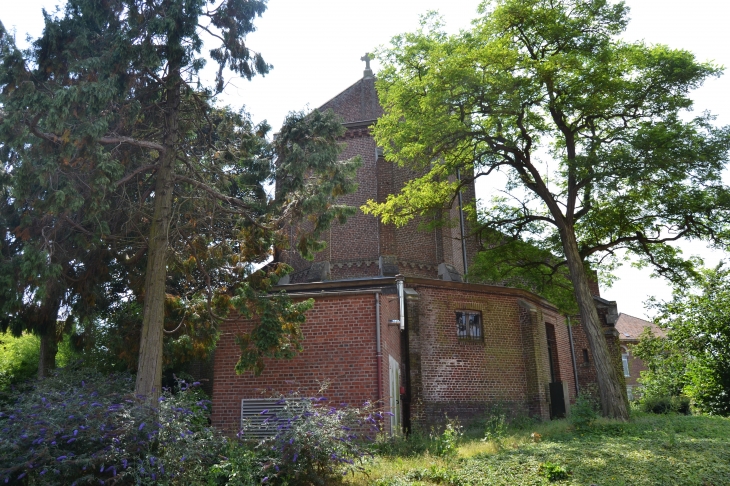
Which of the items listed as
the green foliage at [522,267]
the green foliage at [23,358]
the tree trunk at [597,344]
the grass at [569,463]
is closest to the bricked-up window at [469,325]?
the green foliage at [522,267]

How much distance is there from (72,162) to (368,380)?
7771mm

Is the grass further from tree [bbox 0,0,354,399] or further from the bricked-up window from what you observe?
the bricked-up window

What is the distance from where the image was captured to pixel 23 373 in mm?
19922

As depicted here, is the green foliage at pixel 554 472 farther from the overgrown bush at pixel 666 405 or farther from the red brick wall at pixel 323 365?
the overgrown bush at pixel 666 405

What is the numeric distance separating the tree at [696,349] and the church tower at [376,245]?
940 cm

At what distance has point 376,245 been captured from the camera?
22656 millimetres

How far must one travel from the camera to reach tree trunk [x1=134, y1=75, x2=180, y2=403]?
10.4 m

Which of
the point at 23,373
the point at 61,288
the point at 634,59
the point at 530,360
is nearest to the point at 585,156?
the point at 634,59

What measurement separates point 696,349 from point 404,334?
631 inches

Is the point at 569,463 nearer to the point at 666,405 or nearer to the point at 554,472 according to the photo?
the point at 554,472

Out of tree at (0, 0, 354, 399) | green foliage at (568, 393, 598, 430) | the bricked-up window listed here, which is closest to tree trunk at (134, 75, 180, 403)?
tree at (0, 0, 354, 399)

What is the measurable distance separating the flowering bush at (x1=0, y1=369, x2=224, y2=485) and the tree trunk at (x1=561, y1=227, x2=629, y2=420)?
10919mm

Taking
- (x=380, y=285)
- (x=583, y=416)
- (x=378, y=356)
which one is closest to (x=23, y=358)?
(x=380, y=285)

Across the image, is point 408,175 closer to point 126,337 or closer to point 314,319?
point 314,319
